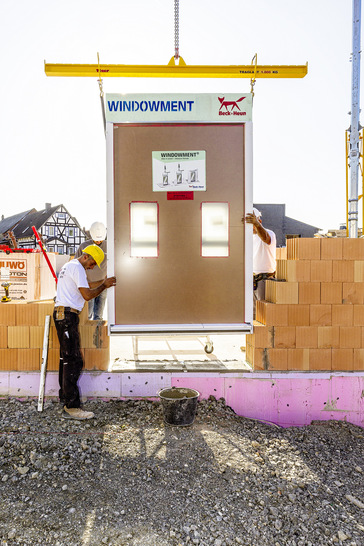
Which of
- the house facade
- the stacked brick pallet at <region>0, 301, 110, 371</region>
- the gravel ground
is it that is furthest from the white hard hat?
the house facade

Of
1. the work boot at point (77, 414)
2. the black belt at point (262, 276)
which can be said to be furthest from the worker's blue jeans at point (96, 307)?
the black belt at point (262, 276)

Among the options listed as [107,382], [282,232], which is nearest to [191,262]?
[107,382]

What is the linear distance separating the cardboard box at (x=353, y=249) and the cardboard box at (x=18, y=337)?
3.83m

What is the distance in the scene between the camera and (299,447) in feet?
12.8

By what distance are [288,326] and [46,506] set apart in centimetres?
302

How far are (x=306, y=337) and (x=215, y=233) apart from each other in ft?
5.36

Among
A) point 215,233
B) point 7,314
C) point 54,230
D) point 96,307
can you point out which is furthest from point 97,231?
point 54,230

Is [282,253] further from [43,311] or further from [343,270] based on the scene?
[43,311]

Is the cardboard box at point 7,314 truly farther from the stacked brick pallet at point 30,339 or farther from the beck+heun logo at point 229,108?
the beck+heun logo at point 229,108

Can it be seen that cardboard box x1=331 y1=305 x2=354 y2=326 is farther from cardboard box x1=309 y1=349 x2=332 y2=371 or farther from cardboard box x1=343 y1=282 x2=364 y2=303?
cardboard box x1=309 y1=349 x2=332 y2=371

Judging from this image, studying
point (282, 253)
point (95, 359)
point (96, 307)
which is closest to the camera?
point (95, 359)

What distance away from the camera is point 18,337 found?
4555mm

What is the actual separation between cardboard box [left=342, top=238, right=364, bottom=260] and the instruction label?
1823mm

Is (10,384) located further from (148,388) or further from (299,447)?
(299,447)
